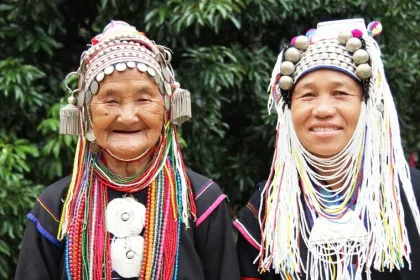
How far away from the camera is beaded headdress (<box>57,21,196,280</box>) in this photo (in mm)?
2994

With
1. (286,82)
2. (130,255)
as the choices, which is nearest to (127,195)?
(130,255)

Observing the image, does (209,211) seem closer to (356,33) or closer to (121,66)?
(121,66)

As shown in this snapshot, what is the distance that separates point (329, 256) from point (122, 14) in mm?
1965

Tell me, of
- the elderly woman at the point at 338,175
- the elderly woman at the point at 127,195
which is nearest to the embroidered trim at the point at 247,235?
the elderly woman at the point at 338,175

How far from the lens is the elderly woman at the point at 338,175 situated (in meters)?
3.02

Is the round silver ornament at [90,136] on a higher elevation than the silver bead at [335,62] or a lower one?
lower

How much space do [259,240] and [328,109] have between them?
64cm

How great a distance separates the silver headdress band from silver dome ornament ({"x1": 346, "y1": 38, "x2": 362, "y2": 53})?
68 cm

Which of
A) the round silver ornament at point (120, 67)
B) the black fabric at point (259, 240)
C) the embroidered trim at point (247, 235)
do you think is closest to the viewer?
the round silver ornament at point (120, 67)

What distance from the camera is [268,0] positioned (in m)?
4.36

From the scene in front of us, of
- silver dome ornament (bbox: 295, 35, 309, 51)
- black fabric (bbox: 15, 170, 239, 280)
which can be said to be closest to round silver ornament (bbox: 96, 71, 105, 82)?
black fabric (bbox: 15, 170, 239, 280)

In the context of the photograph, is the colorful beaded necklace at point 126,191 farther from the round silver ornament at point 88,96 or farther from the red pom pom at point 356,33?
the red pom pom at point 356,33

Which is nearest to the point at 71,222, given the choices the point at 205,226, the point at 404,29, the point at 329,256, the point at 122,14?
the point at 205,226

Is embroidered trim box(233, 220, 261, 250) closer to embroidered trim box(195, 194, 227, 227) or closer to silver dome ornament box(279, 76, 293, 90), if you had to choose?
embroidered trim box(195, 194, 227, 227)
